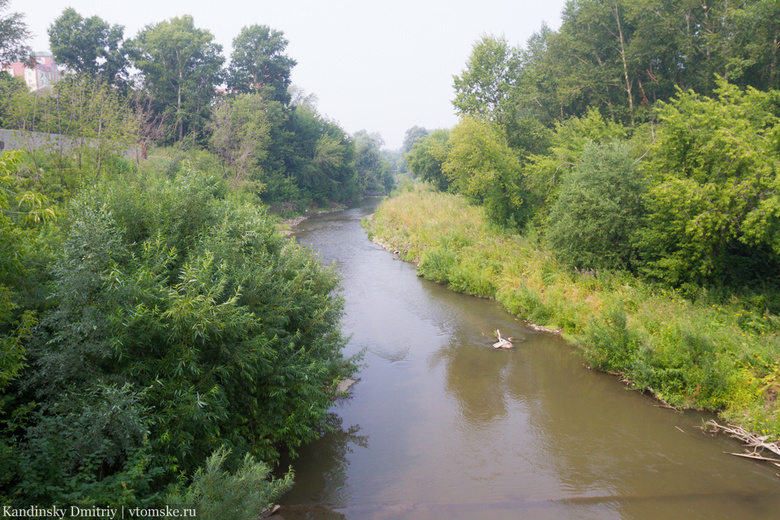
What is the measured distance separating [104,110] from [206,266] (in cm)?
1108

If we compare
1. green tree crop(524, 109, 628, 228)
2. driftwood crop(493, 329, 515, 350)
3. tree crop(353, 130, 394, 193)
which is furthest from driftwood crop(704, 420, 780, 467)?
tree crop(353, 130, 394, 193)

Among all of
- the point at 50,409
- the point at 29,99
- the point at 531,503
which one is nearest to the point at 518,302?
the point at 531,503

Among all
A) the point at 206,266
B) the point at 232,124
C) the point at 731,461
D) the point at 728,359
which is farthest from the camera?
the point at 232,124

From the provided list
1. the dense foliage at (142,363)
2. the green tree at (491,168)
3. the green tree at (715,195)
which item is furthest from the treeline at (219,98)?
the green tree at (715,195)

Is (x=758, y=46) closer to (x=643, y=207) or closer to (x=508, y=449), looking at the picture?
(x=643, y=207)

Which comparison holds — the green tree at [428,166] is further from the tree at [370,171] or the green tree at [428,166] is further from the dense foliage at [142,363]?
the dense foliage at [142,363]

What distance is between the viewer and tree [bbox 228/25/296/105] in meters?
41.8

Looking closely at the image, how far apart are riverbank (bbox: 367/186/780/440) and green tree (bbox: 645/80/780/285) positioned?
1081 mm

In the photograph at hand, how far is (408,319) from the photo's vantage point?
45.9 ft

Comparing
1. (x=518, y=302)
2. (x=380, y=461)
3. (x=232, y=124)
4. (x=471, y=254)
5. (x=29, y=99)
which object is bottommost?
(x=380, y=461)

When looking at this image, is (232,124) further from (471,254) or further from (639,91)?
(639,91)

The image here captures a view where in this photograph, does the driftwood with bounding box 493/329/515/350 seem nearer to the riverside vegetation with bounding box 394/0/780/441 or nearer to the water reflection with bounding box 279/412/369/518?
the riverside vegetation with bounding box 394/0/780/441

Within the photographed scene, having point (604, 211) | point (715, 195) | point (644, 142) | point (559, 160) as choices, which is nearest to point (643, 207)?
point (604, 211)

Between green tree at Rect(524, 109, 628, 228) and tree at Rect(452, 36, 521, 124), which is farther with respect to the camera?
tree at Rect(452, 36, 521, 124)
